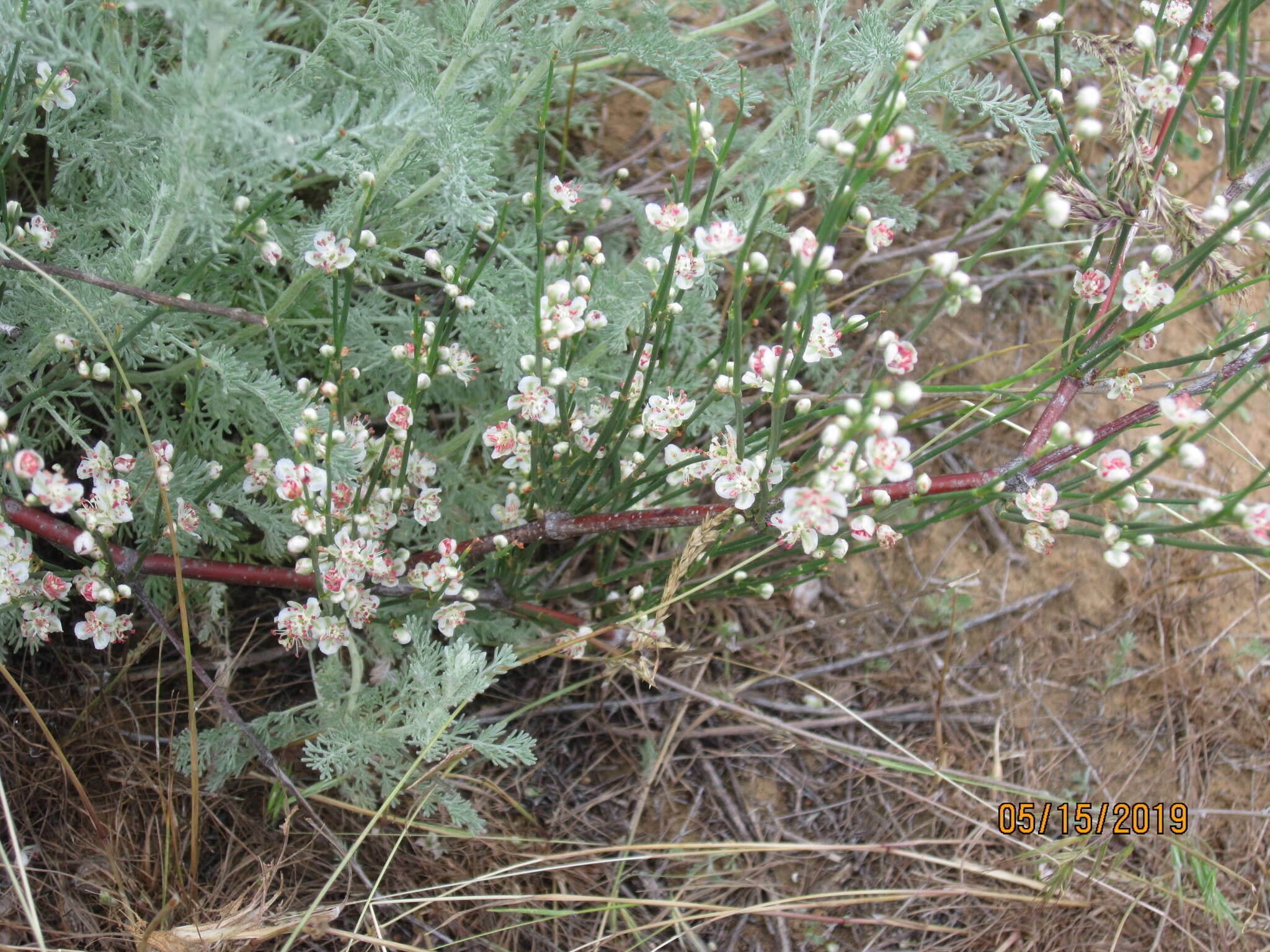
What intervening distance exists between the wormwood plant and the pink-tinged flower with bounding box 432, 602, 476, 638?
1 cm

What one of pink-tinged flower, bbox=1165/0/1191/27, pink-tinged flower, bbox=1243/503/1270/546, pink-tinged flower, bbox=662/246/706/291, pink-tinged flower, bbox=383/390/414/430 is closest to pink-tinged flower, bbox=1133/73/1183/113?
pink-tinged flower, bbox=1165/0/1191/27

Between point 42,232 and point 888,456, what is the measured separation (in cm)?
178

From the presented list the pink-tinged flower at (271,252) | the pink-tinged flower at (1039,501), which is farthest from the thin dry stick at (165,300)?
the pink-tinged flower at (1039,501)

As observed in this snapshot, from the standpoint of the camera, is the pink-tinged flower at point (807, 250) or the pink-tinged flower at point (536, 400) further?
the pink-tinged flower at point (536, 400)

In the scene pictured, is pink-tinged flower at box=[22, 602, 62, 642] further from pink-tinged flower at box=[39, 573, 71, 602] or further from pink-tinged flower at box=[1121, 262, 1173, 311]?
pink-tinged flower at box=[1121, 262, 1173, 311]

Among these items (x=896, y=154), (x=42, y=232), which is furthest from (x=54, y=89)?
(x=896, y=154)

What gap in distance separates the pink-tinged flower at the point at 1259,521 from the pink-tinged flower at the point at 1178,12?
1022 mm

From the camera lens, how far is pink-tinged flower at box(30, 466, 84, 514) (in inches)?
64.8

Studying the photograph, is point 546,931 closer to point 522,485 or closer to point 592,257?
point 522,485

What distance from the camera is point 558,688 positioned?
8.52ft

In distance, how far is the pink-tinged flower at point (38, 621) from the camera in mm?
1934

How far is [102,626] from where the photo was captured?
198 centimetres

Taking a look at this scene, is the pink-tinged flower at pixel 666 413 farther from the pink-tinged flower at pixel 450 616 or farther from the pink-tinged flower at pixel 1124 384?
the pink-tinged flower at pixel 1124 384

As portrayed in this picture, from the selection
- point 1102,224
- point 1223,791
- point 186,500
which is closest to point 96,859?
point 186,500
